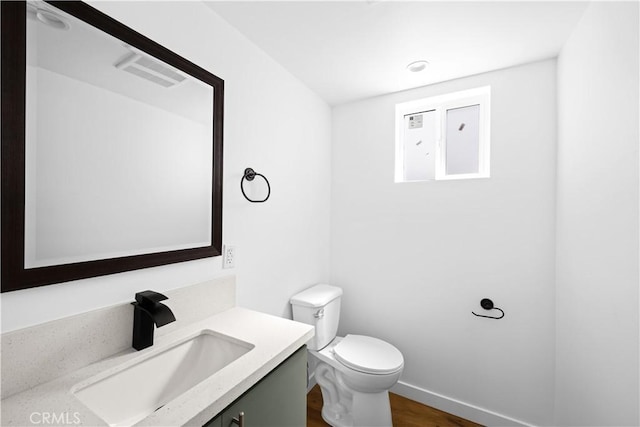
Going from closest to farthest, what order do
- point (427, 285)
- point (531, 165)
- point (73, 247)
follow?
1. point (73, 247)
2. point (531, 165)
3. point (427, 285)

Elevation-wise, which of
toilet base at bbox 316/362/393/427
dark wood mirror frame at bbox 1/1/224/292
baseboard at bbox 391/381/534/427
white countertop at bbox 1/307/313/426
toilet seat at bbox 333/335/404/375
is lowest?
baseboard at bbox 391/381/534/427

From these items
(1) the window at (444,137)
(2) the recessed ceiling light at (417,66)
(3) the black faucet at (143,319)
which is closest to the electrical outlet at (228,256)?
(3) the black faucet at (143,319)

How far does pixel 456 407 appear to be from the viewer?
186cm

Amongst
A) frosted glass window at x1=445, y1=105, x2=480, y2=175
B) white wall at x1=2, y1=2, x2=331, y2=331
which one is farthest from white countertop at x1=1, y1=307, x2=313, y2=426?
frosted glass window at x1=445, y1=105, x2=480, y2=175

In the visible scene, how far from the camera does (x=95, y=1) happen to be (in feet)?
2.91

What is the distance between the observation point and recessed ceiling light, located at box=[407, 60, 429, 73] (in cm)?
168

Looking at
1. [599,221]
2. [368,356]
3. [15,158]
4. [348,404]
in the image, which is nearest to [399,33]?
[599,221]

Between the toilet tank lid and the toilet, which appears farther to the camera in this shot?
the toilet tank lid

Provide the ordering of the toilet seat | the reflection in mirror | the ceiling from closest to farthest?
the reflection in mirror
the ceiling
the toilet seat

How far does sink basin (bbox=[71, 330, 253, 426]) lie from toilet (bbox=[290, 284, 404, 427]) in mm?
757

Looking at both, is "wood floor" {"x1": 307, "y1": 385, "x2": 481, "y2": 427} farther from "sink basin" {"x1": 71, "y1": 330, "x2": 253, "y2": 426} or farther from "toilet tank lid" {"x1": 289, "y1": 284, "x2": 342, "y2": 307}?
"sink basin" {"x1": 71, "y1": 330, "x2": 253, "y2": 426}

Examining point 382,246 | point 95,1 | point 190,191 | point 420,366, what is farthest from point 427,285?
point 95,1

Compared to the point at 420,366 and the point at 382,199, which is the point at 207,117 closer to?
the point at 382,199

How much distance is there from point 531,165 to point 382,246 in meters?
1.10
